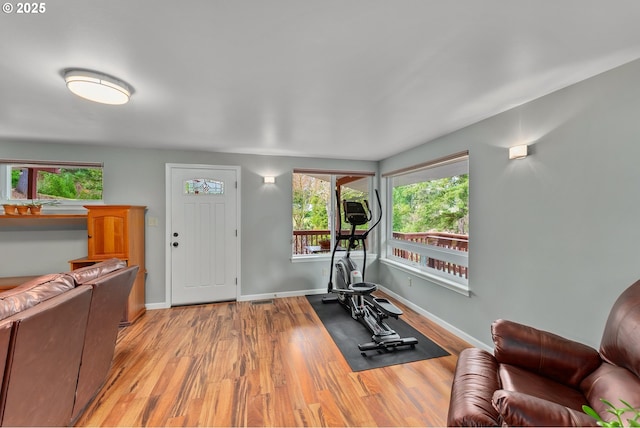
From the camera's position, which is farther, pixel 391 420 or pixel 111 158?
pixel 111 158

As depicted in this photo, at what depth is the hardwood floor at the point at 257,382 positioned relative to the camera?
1.83m

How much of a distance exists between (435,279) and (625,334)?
2.00 m

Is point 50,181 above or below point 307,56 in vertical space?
below

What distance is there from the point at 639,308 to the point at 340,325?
250cm

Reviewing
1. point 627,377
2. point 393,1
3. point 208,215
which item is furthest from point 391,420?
point 208,215

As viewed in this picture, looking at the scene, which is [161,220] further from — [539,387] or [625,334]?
[625,334]

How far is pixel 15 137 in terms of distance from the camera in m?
3.25

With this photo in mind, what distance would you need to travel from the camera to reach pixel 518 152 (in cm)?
224

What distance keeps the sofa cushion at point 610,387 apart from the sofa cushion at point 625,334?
4cm

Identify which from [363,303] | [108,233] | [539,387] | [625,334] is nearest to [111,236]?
[108,233]

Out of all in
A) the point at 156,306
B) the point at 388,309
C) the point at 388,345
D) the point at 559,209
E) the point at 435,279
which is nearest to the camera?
A: the point at 559,209

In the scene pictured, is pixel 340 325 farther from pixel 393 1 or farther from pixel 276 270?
pixel 393 1

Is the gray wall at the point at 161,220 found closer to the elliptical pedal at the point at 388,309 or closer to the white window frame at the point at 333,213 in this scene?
the white window frame at the point at 333,213

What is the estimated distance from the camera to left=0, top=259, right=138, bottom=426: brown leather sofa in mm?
1182
